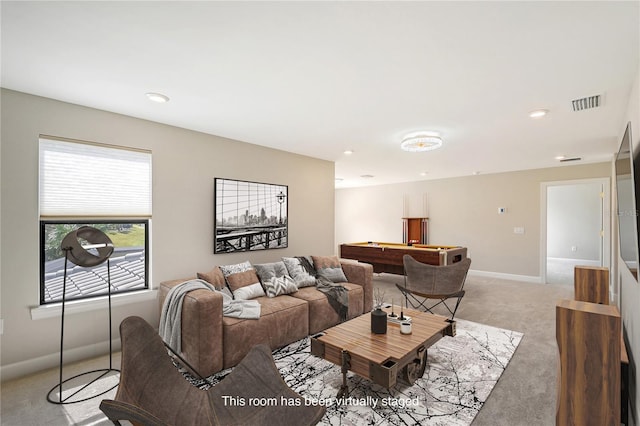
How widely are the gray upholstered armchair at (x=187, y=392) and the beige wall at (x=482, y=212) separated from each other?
6.91 metres

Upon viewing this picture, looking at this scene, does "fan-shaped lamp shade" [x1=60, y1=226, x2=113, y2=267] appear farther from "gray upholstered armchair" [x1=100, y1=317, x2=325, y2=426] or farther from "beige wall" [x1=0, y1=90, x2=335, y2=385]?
"gray upholstered armchair" [x1=100, y1=317, x2=325, y2=426]

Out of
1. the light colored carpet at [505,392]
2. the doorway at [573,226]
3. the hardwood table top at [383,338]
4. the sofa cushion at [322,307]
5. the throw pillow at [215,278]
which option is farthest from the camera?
the doorway at [573,226]

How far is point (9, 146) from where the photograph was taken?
2633 mm

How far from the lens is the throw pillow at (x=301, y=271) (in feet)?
13.4

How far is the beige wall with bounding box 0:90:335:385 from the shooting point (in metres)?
2.65

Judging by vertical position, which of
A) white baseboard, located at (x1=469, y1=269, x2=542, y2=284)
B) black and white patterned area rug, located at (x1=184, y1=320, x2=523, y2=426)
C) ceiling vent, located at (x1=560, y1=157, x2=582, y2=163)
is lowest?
black and white patterned area rug, located at (x1=184, y1=320, x2=523, y2=426)

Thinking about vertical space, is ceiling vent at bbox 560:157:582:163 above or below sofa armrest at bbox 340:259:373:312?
above

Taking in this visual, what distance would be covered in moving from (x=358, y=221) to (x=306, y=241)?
4957 mm

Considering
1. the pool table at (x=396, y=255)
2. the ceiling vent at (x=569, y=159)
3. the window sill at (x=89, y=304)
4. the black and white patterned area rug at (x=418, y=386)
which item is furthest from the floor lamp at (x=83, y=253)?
the ceiling vent at (x=569, y=159)

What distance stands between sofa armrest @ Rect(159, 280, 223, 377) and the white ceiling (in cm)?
186

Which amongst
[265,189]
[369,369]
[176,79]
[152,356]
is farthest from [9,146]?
[369,369]

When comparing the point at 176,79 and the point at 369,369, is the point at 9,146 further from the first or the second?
the point at 369,369

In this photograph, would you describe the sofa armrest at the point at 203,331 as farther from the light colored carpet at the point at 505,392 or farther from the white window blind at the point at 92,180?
the white window blind at the point at 92,180

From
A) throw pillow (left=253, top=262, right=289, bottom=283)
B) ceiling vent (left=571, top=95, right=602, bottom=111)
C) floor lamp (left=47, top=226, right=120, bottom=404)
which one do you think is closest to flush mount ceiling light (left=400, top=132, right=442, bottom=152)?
ceiling vent (left=571, top=95, right=602, bottom=111)
